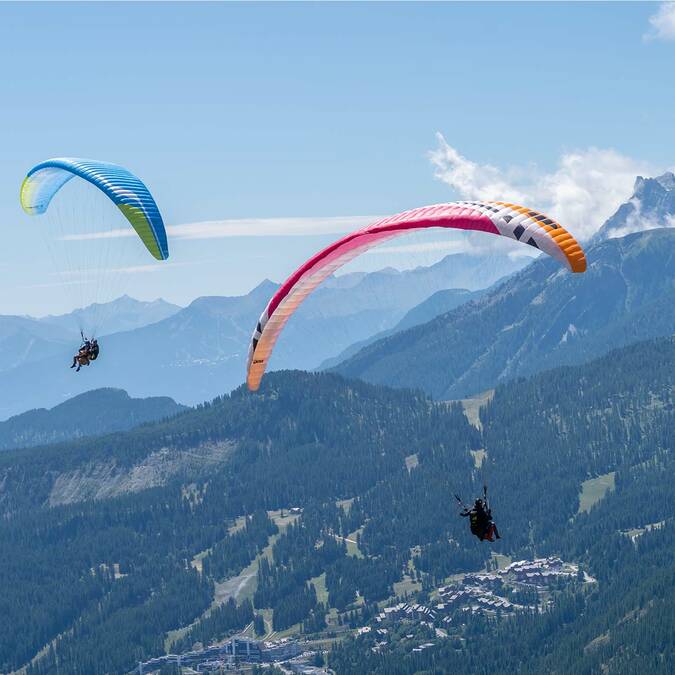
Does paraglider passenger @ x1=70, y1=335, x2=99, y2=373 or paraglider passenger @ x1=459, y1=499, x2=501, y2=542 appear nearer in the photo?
paraglider passenger @ x1=459, y1=499, x2=501, y2=542

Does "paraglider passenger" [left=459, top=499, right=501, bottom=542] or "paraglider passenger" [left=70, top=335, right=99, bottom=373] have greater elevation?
"paraglider passenger" [left=70, top=335, right=99, bottom=373]

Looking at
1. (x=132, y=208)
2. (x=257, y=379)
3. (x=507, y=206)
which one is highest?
(x=132, y=208)

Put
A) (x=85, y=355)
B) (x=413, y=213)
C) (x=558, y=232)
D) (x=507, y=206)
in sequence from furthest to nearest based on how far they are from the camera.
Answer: (x=85, y=355) < (x=413, y=213) < (x=507, y=206) < (x=558, y=232)

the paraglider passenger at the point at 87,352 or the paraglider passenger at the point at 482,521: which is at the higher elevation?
the paraglider passenger at the point at 87,352

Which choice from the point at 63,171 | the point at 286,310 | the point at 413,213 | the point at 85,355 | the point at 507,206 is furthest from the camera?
the point at 63,171

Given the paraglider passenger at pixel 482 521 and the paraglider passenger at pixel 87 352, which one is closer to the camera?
the paraglider passenger at pixel 482 521

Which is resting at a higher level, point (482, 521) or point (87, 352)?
point (87, 352)

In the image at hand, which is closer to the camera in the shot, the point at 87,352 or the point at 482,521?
the point at 482,521

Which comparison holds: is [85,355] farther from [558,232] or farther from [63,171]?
[558,232]

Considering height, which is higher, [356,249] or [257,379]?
[356,249]

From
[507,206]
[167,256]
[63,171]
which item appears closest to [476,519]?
[507,206]

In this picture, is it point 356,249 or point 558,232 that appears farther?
point 356,249
